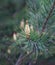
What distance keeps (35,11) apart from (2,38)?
0.85ft

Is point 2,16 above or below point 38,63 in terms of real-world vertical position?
above

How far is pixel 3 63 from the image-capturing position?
44.4 inches

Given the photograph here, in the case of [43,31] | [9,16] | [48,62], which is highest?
[9,16]

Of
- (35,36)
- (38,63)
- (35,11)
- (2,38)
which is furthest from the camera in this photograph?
(2,38)

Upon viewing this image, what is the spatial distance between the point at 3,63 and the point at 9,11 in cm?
68

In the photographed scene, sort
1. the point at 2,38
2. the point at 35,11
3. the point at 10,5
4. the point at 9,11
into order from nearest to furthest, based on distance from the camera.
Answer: the point at 35,11, the point at 2,38, the point at 9,11, the point at 10,5

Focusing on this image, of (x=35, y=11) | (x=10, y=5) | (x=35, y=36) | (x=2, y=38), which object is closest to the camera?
(x=35, y=36)

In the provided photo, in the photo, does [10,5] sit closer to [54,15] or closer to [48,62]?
[48,62]

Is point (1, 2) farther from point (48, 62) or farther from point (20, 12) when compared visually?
A: point (48, 62)

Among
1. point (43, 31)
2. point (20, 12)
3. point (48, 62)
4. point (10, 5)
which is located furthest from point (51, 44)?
point (10, 5)

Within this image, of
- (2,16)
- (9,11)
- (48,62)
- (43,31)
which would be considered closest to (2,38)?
(48,62)

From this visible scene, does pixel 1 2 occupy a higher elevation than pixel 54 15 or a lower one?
higher

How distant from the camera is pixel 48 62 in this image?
115 cm

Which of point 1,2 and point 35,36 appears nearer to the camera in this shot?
point 35,36
